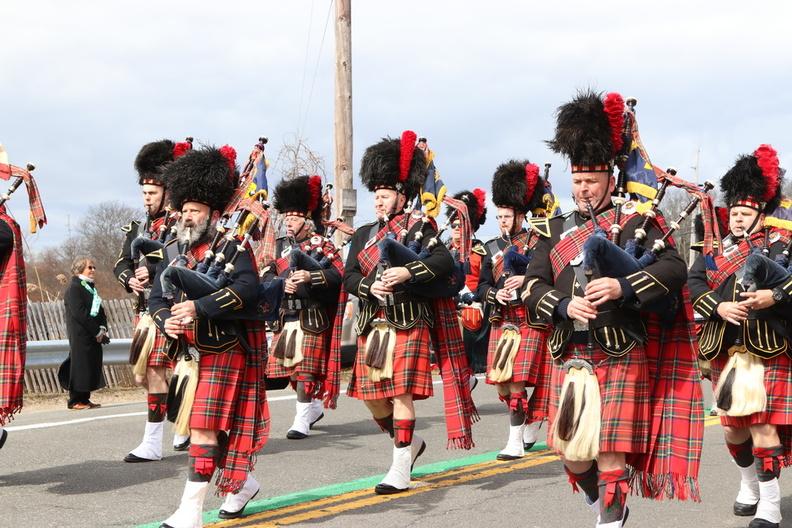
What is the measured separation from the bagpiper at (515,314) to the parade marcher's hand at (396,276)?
1.34 m

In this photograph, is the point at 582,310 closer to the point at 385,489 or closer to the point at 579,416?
the point at 579,416

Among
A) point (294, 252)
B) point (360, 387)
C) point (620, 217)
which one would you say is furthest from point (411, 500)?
point (294, 252)

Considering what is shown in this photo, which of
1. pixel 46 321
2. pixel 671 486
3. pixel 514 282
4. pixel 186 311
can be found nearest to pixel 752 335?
pixel 671 486

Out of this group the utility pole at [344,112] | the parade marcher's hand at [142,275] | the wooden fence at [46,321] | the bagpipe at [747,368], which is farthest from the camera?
the utility pole at [344,112]

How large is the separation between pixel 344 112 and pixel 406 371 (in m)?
8.40

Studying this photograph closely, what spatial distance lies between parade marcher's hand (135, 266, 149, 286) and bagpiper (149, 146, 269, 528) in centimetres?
184

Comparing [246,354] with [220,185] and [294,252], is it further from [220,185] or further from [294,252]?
[294,252]

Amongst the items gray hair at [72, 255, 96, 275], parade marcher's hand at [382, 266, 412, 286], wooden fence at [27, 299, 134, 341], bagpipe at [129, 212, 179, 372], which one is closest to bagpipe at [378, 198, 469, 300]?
parade marcher's hand at [382, 266, 412, 286]

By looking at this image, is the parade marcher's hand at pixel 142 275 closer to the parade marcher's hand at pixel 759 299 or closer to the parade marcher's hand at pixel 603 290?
the parade marcher's hand at pixel 603 290

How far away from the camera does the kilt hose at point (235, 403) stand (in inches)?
214

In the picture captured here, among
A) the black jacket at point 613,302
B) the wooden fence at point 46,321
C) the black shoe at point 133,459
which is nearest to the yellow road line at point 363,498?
the black jacket at point 613,302

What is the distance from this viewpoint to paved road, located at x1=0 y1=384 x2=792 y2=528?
5891mm

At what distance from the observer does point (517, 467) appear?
749 centimetres

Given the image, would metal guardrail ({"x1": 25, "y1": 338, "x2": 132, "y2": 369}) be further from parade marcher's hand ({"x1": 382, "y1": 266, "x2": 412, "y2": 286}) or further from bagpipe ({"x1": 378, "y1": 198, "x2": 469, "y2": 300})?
parade marcher's hand ({"x1": 382, "y1": 266, "x2": 412, "y2": 286})
